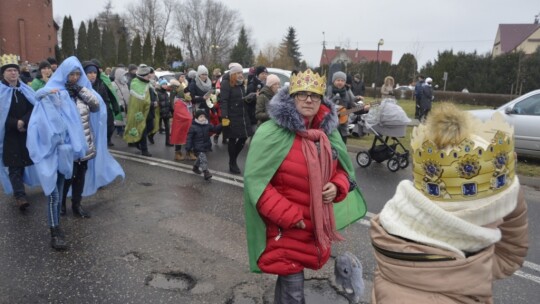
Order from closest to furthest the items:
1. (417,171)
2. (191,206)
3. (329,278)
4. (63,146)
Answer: (417,171) → (329,278) → (63,146) → (191,206)

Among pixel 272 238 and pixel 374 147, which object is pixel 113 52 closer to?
pixel 374 147

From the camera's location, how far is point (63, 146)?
15.7 feet

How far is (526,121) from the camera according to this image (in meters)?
9.68

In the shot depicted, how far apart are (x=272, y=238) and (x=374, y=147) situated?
6.25 m

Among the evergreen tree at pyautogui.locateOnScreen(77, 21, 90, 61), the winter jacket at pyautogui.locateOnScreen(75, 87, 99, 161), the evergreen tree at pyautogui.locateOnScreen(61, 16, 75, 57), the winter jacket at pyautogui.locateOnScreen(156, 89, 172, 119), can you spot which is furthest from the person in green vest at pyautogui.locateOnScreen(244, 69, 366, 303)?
the evergreen tree at pyautogui.locateOnScreen(77, 21, 90, 61)

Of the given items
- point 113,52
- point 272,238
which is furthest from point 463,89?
point 113,52

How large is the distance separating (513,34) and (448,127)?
75125 mm

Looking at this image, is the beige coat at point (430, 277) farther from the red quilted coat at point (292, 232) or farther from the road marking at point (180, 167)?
the road marking at point (180, 167)

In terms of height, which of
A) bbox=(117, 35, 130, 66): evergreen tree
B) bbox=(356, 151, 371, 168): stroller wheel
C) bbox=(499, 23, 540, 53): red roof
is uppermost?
bbox=(499, 23, 540, 53): red roof

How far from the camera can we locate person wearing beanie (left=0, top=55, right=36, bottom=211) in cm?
544

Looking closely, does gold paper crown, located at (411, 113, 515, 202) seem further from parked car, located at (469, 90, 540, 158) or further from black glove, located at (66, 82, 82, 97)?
parked car, located at (469, 90, 540, 158)

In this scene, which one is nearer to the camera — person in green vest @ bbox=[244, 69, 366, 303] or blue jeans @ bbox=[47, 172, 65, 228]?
person in green vest @ bbox=[244, 69, 366, 303]

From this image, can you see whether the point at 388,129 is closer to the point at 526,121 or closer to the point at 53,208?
the point at 526,121

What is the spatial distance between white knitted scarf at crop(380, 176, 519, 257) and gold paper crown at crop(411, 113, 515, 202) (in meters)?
0.03
